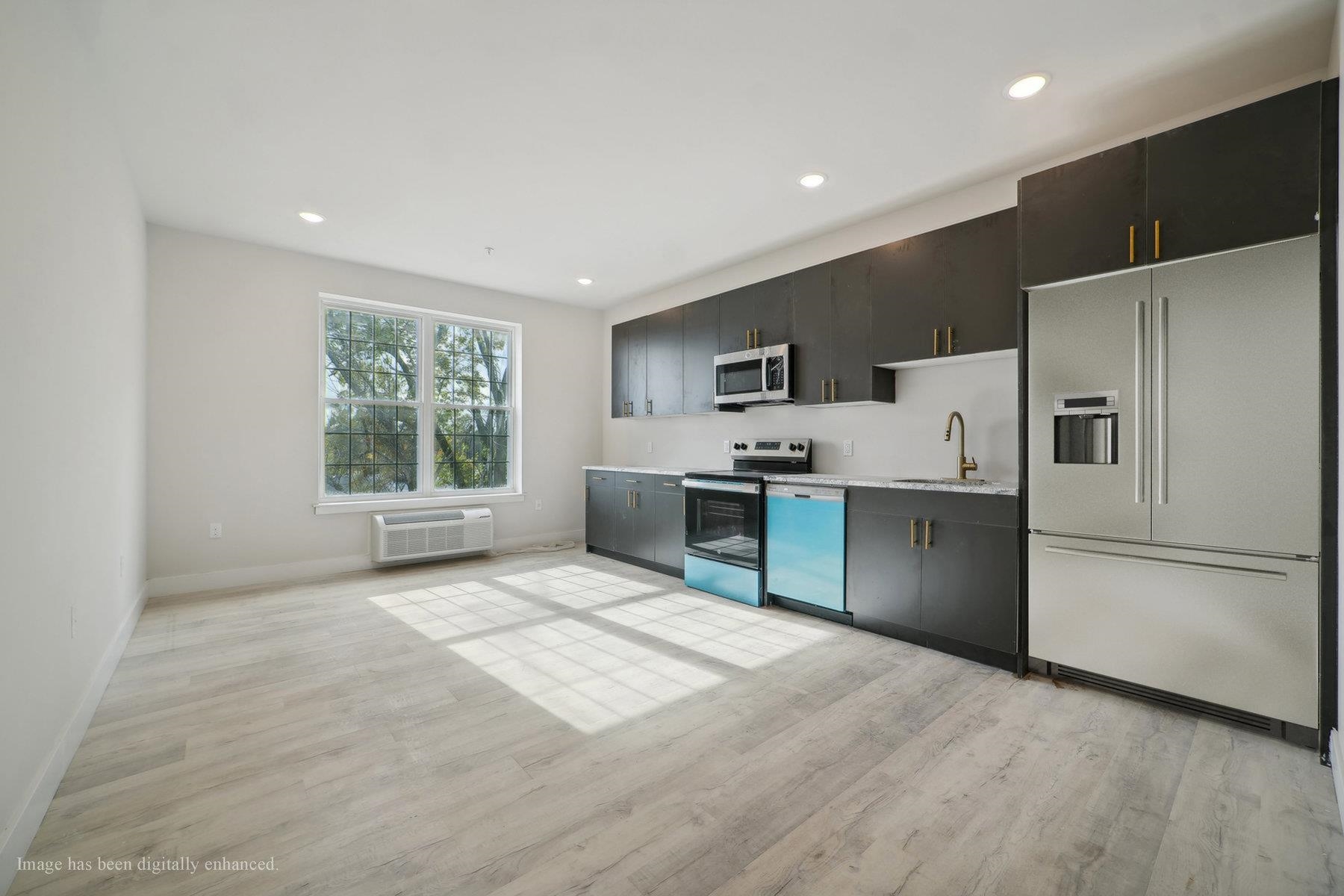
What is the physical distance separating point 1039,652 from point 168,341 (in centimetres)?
591

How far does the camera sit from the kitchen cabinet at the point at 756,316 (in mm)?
4316

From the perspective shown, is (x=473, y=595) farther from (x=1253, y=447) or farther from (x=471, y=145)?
(x=1253, y=447)

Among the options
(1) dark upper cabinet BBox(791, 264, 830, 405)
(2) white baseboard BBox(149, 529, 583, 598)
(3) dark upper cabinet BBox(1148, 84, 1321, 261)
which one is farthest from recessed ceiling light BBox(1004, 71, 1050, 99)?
(2) white baseboard BBox(149, 529, 583, 598)

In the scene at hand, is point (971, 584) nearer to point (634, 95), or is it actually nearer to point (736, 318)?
point (736, 318)

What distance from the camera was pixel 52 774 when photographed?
1815mm

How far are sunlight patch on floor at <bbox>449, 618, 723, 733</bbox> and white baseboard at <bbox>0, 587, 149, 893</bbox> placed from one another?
1428 mm

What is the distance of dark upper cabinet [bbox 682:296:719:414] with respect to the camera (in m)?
4.93

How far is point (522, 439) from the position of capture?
6043 mm

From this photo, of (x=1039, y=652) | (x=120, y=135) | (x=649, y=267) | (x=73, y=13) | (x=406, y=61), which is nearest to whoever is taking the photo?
(x=73, y=13)

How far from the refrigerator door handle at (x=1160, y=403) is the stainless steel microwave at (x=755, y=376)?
7.03ft

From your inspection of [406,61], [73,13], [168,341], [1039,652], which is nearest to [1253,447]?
[1039,652]

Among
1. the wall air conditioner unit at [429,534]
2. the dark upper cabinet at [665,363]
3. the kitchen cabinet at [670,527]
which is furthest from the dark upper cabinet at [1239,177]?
the wall air conditioner unit at [429,534]

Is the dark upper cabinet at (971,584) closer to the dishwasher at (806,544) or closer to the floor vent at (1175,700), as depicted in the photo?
the floor vent at (1175,700)

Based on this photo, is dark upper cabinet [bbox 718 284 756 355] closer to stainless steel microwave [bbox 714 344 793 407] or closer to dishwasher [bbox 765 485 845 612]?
stainless steel microwave [bbox 714 344 793 407]
